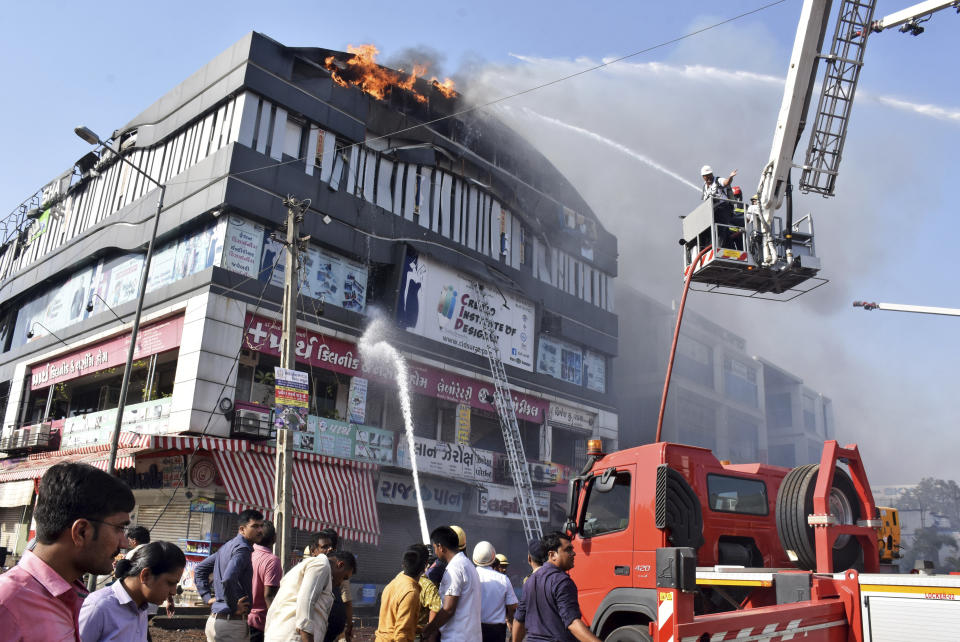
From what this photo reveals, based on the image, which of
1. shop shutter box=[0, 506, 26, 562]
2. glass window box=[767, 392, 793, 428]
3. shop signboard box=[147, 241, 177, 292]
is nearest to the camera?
shop signboard box=[147, 241, 177, 292]

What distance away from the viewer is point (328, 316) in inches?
961

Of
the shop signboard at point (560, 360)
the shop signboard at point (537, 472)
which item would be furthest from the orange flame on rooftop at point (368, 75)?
the shop signboard at point (537, 472)

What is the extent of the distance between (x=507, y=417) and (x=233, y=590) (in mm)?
23900

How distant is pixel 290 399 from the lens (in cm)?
1331

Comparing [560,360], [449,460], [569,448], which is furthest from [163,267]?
[569,448]

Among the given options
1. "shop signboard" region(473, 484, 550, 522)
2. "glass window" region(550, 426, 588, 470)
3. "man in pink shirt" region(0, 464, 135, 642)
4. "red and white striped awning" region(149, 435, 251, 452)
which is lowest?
"man in pink shirt" region(0, 464, 135, 642)

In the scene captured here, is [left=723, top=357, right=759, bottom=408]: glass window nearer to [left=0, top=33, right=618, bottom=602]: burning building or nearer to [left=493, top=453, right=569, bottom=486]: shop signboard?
[left=0, top=33, right=618, bottom=602]: burning building

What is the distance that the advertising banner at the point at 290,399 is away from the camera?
13.3m

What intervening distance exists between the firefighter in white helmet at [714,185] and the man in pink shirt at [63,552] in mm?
10862

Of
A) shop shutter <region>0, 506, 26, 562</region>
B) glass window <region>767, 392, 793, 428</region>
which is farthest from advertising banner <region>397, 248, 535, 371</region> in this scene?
glass window <region>767, 392, 793, 428</region>

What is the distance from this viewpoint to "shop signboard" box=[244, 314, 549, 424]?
23.0m

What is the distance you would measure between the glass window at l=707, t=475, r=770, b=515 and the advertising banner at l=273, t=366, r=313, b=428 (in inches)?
314

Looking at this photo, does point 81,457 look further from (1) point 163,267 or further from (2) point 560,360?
(2) point 560,360

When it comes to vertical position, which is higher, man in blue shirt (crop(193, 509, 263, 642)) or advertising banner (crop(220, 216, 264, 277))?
advertising banner (crop(220, 216, 264, 277))
